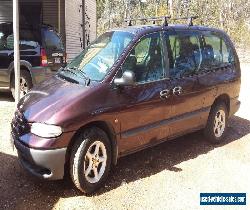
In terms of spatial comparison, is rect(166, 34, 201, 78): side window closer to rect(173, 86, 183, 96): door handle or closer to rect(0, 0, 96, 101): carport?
rect(173, 86, 183, 96): door handle

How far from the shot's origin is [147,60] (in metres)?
5.81

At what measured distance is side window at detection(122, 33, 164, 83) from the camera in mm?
5579

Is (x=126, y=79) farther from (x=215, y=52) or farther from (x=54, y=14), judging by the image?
(x=54, y=14)

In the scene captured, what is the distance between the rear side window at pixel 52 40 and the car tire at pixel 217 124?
5.08 meters

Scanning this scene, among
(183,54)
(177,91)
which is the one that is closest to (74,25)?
(183,54)

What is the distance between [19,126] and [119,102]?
130 cm

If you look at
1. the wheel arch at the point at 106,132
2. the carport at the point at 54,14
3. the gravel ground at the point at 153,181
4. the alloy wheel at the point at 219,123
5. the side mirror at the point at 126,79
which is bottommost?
the gravel ground at the point at 153,181

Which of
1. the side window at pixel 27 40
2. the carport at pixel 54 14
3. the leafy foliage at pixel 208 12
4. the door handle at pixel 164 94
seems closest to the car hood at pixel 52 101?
the door handle at pixel 164 94

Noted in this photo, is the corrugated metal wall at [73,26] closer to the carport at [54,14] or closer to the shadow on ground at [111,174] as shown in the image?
the carport at [54,14]

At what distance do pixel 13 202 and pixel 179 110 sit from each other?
2806mm

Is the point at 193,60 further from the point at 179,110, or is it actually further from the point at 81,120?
the point at 81,120

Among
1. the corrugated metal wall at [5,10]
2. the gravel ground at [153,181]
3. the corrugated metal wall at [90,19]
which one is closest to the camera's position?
the gravel ground at [153,181]

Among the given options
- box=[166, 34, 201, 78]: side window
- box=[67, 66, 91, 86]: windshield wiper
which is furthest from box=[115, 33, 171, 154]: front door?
box=[67, 66, 91, 86]: windshield wiper

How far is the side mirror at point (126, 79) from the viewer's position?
5.13m
